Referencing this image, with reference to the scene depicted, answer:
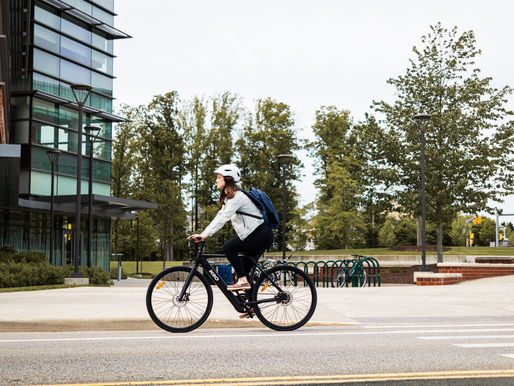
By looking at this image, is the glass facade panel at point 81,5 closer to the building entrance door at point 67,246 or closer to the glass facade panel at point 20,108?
the glass facade panel at point 20,108

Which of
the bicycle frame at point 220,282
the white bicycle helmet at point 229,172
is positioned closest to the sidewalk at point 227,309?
the bicycle frame at point 220,282

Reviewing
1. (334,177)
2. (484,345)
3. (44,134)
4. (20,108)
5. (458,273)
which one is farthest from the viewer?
(334,177)

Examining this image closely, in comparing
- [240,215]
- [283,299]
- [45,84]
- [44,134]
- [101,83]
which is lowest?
[283,299]

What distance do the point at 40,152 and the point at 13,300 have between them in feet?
83.4

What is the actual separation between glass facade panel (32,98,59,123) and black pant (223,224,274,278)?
1267 inches

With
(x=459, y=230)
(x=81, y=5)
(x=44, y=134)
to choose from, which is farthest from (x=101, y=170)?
(x=459, y=230)

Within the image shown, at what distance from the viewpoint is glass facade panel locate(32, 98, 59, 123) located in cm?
3717

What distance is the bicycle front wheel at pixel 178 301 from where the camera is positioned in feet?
25.2

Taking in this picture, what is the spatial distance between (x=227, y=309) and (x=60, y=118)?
31034mm

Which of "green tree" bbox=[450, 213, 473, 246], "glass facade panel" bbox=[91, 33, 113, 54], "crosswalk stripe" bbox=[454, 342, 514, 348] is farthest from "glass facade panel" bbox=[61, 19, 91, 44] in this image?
"green tree" bbox=[450, 213, 473, 246]

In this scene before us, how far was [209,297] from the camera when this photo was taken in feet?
25.8

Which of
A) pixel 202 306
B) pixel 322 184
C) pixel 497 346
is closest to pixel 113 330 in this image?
pixel 202 306

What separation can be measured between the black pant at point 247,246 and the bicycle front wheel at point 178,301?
432 mm

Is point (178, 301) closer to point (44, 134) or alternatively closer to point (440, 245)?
point (440, 245)
